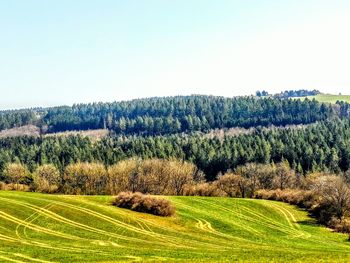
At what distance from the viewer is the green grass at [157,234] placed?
3612 cm

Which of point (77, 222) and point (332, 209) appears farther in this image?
point (332, 209)

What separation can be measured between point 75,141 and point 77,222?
438 ft

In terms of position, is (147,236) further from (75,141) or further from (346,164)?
(75,141)

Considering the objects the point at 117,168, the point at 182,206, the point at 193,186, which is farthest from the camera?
the point at 117,168

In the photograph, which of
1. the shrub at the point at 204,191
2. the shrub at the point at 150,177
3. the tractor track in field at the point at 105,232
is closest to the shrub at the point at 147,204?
the tractor track in field at the point at 105,232

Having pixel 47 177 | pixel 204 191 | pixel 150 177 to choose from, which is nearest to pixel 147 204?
pixel 204 191

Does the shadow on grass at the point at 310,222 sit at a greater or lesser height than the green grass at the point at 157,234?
lesser

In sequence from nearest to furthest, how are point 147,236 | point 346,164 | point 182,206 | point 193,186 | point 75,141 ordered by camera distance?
point 147,236, point 182,206, point 193,186, point 346,164, point 75,141

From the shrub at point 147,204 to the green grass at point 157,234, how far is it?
82.3 inches

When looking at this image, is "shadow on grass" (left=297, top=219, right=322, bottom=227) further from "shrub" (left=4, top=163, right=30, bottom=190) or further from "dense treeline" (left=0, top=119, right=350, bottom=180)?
"shrub" (left=4, top=163, right=30, bottom=190)

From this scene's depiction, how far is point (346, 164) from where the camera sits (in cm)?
13862

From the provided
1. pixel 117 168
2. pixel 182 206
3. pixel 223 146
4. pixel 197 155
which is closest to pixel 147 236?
pixel 182 206

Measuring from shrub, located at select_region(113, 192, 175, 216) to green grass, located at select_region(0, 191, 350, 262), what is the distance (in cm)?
209

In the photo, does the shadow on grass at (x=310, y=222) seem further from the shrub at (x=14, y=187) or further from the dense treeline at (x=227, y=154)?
the shrub at (x=14, y=187)
